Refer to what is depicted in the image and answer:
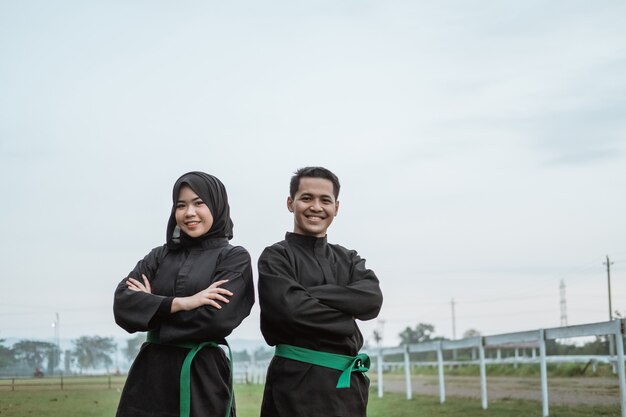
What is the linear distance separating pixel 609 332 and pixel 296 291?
16.0 feet

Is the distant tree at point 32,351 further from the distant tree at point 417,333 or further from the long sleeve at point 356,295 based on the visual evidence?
the distant tree at point 417,333

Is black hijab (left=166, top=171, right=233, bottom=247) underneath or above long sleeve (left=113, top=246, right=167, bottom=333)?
above

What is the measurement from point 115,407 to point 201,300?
530 centimetres

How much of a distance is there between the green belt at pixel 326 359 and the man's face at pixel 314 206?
659mm

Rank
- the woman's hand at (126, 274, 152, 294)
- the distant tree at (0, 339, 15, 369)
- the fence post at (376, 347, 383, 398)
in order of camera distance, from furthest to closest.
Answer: the fence post at (376, 347, 383, 398) → the distant tree at (0, 339, 15, 369) → the woman's hand at (126, 274, 152, 294)

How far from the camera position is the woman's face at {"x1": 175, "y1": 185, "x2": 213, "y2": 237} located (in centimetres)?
430

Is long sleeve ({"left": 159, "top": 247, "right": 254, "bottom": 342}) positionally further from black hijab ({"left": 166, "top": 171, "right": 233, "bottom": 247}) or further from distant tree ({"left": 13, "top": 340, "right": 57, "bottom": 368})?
distant tree ({"left": 13, "top": 340, "right": 57, "bottom": 368})

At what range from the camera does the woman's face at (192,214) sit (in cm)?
430

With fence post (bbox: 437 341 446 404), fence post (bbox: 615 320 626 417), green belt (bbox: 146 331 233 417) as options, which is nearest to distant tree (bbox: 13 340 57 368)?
green belt (bbox: 146 331 233 417)

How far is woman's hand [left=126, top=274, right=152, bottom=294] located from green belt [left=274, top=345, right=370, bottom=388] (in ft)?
2.41

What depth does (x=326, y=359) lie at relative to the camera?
4141 mm

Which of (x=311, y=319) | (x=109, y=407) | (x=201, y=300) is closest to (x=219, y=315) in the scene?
(x=201, y=300)

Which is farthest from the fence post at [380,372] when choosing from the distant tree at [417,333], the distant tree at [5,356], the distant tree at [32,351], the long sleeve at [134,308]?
the distant tree at [417,333]

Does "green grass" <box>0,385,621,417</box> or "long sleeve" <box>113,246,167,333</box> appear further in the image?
"green grass" <box>0,385,621,417</box>
